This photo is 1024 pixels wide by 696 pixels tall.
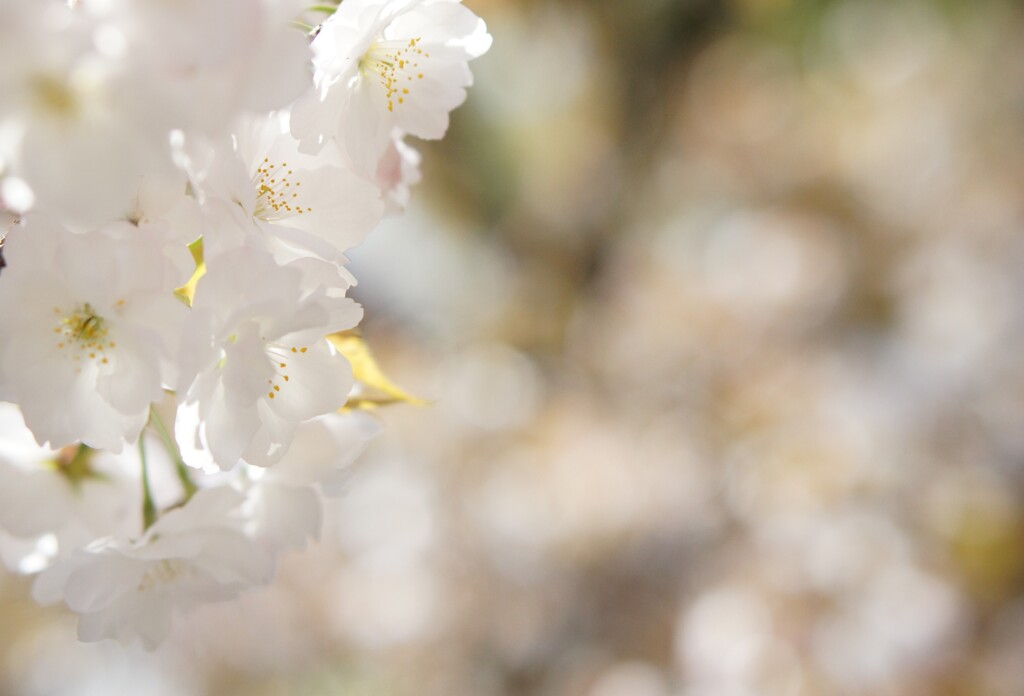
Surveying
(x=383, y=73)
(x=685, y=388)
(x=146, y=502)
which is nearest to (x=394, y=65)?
(x=383, y=73)

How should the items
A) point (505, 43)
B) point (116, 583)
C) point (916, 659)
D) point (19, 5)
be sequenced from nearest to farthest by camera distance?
point (19, 5), point (116, 583), point (916, 659), point (505, 43)

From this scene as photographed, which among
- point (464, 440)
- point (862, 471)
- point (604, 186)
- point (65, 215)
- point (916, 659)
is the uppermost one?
point (65, 215)

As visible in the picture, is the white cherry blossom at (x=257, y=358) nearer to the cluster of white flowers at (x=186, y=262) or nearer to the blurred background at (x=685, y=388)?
the cluster of white flowers at (x=186, y=262)

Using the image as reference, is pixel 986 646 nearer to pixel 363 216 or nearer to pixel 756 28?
pixel 756 28

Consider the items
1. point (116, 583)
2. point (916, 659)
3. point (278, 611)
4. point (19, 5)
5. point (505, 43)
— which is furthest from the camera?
point (278, 611)

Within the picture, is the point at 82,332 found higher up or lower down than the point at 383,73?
lower down

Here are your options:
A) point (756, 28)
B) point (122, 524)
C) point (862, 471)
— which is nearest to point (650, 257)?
point (756, 28)

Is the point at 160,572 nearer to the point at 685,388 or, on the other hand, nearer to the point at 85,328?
the point at 85,328

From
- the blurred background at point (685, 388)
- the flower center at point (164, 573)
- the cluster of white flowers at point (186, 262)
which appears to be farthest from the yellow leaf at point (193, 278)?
the blurred background at point (685, 388)
